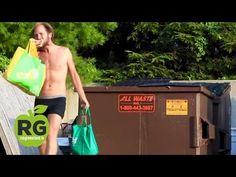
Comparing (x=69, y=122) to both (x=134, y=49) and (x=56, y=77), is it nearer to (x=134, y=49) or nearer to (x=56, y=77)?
(x=56, y=77)

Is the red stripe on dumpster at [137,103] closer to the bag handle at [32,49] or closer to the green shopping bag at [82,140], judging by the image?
the green shopping bag at [82,140]

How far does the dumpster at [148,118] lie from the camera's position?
7.40m

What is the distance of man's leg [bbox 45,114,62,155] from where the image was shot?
23.2 feet

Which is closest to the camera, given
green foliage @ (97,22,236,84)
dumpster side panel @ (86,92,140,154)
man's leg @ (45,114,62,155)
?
man's leg @ (45,114,62,155)

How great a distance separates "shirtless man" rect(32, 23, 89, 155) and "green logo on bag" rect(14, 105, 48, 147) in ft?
0.18

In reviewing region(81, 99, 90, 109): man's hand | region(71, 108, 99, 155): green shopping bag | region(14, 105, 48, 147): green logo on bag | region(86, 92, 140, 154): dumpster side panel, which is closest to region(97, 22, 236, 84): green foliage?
region(86, 92, 140, 154): dumpster side panel

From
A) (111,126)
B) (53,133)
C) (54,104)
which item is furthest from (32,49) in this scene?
(111,126)

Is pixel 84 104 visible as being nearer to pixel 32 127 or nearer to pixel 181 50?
pixel 32 127

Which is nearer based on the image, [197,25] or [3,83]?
[3,83]

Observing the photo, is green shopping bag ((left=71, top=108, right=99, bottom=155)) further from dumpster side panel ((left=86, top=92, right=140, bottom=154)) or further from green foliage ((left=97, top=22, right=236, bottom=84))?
green foliage ((left=97, top=22, right=236, bottom=84))
